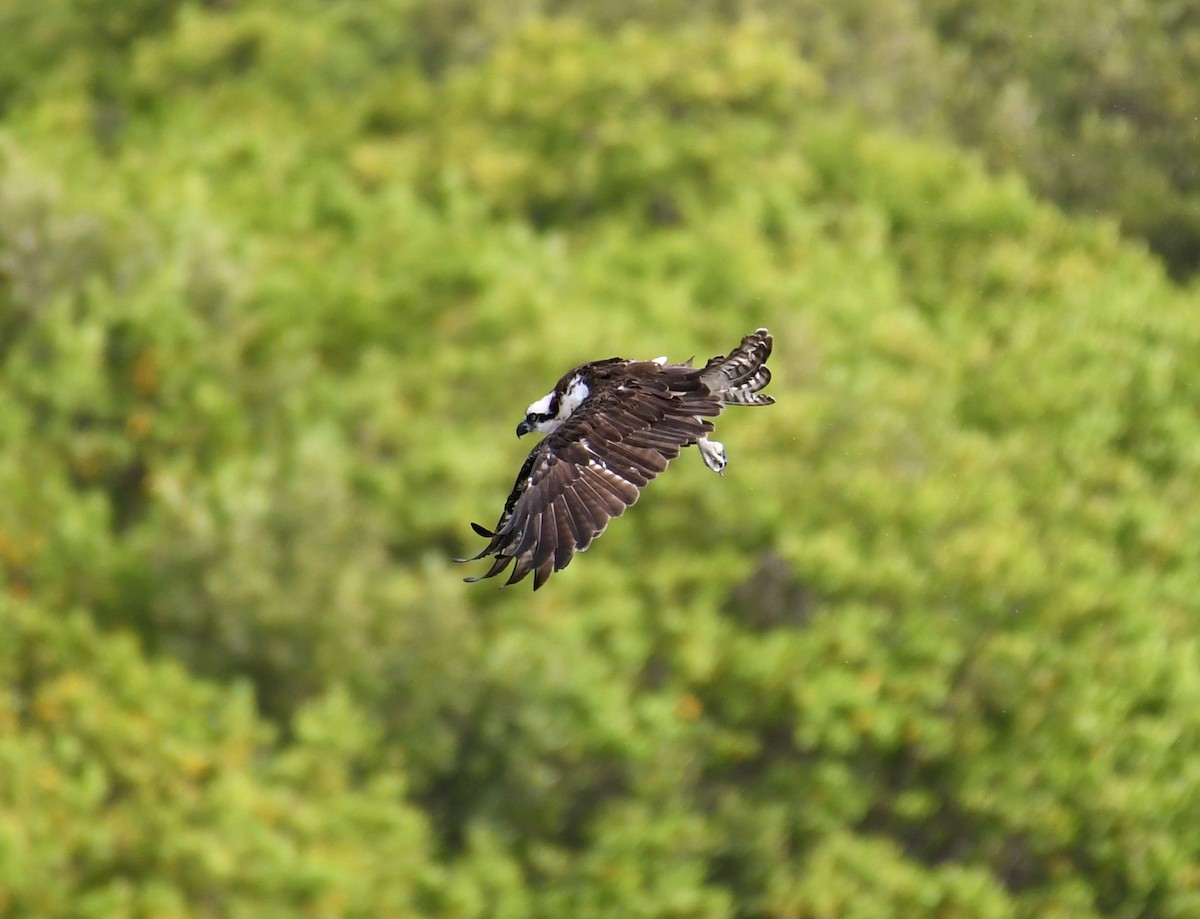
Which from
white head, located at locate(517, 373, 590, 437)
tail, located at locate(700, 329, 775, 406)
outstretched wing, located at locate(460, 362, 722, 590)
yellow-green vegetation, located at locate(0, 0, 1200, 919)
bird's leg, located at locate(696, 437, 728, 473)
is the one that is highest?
yellow-green vegetation, located at locate(0, 0, 1200, 919)

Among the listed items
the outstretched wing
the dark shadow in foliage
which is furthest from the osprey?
the dark shadow in foliage

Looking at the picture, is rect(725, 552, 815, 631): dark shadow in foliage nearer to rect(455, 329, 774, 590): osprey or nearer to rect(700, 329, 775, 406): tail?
rect(700, 329, 775, 406): tail

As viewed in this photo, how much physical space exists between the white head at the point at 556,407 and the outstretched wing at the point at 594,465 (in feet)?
0.78

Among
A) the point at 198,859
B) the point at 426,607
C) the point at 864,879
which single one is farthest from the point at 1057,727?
the point at 198,859

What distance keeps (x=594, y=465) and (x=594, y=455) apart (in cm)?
7

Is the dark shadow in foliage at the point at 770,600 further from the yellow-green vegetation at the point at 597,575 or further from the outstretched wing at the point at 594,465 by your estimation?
the outstretched wing at the point at 594,465

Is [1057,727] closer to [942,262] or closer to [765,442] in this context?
[765,442]

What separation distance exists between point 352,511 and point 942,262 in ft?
29.4

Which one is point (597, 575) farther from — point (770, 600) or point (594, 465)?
point (594, 465)

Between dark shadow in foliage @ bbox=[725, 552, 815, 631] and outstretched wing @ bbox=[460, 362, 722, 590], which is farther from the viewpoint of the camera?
dark shadow in foliage @ bbox=[725, 552, 815, 631]

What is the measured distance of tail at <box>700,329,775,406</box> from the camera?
9422 mm

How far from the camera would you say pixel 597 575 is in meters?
20.9

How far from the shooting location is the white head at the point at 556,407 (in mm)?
9141

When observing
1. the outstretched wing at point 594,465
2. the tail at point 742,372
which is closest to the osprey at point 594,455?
the outstretched wing at point 594,465
